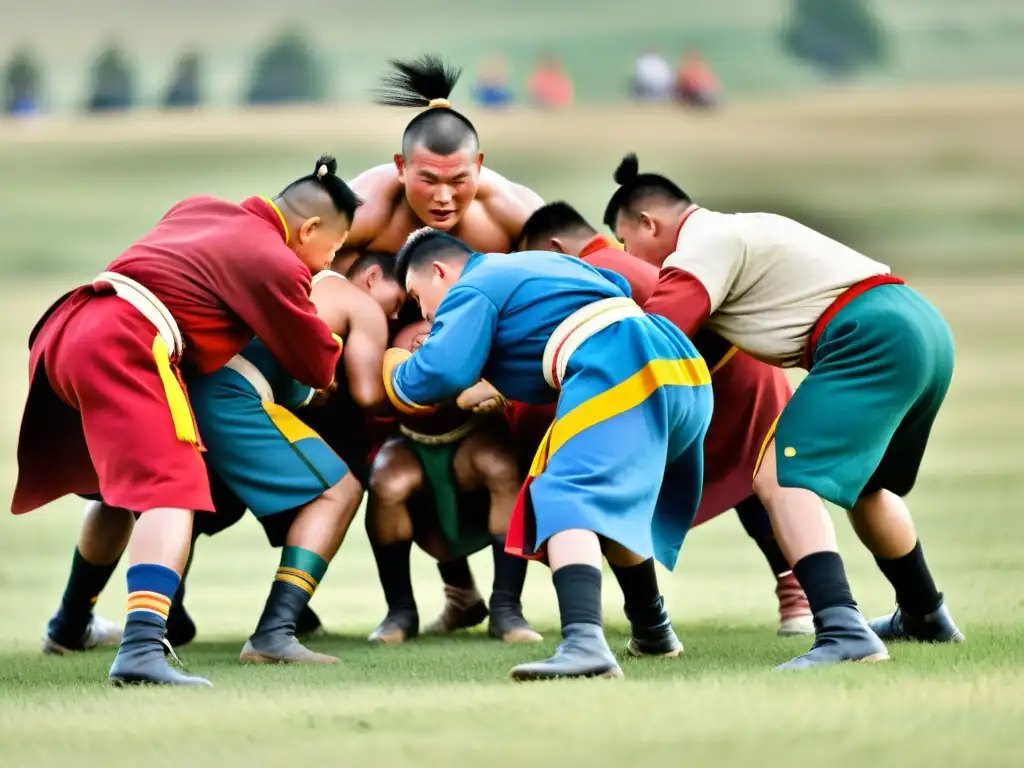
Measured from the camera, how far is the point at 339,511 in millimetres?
4586

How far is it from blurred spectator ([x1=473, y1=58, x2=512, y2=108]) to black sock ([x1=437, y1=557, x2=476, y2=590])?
37.2 metres

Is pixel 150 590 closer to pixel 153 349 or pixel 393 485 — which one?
pixel 153 349

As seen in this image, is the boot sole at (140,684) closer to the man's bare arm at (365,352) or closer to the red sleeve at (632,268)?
the man's bare arm at (365,352)

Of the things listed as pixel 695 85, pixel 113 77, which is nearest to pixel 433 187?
pixel 695 85

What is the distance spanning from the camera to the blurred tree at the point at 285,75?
52.6 m

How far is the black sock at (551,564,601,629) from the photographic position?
11.8 feet

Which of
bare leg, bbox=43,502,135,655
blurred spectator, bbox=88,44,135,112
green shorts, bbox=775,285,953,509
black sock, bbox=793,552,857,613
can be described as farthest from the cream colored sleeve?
blurred spectator, bbox=88,44,135,112

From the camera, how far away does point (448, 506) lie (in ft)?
16.5

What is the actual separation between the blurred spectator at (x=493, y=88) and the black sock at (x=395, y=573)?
3746cm

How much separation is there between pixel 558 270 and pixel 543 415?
100cm

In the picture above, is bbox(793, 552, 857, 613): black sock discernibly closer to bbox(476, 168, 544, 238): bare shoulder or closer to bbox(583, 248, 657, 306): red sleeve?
bbox(583, 248, 657, 306): red sleeve

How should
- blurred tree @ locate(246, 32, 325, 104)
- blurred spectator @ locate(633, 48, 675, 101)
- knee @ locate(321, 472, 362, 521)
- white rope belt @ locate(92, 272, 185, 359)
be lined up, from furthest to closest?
blurred tree @ locate(246, 32, 325, 104) < blurred spectator @ locate(633, 48, 675, 101) < knee @ locate(321, 472, 362, 521) < white rope belt @ locate(92, 272, 185, 359)

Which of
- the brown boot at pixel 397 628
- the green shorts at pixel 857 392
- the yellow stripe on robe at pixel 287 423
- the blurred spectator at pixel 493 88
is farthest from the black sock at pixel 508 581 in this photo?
the blurred spectator at pixel 493 88

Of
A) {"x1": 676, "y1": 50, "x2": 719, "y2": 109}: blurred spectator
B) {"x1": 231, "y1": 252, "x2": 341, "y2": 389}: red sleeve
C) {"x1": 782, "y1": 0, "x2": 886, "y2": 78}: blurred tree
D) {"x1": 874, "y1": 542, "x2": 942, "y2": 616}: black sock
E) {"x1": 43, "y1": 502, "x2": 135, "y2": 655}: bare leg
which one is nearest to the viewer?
{"x1": 231, "y1": 252, "x2": 341, "y2": 389}: red sleeve
